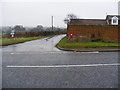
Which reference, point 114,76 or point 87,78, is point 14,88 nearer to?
point 87,78

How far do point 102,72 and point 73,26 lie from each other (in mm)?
10106

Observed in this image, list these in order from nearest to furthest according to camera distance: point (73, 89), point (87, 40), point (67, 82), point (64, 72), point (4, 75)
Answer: point (73, 89) → point (67, 82) → point (4, 75) → point (64, 72) → point (87, 40)

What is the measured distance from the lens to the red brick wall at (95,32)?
13.6 metres

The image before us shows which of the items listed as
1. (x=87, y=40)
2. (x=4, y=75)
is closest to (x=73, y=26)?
(x=87, y=40)

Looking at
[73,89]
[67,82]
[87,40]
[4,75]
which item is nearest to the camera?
[73,89]

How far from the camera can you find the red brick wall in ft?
44.8

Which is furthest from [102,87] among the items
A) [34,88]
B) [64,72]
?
[34,88]

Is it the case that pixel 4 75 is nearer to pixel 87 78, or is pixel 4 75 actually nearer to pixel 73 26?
pixel 87 78

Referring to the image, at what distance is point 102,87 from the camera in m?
3.44

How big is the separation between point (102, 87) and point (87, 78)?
0.67 m

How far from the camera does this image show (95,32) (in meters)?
14.0

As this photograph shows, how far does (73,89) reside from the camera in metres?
3.33

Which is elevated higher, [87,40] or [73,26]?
[73,26]

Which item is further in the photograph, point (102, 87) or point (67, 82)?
point (67, 82)
